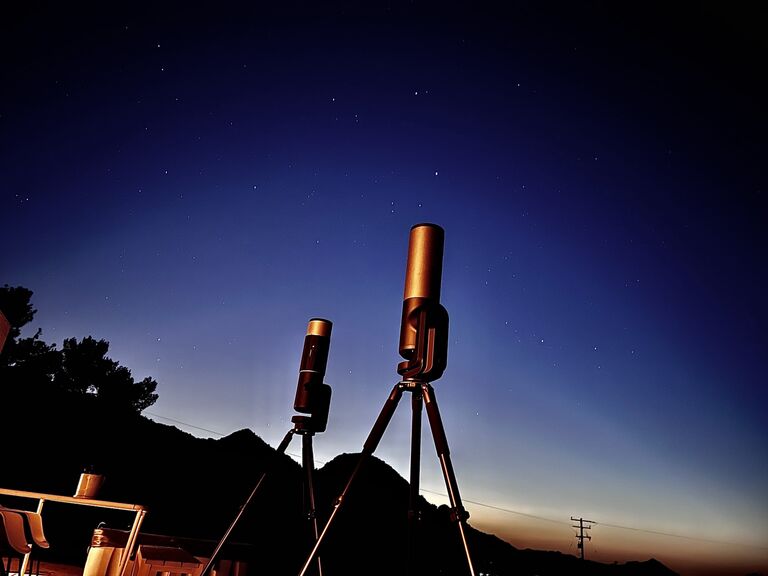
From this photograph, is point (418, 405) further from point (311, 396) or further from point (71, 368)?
point (71, 368)

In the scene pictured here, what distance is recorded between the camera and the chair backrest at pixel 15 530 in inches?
106

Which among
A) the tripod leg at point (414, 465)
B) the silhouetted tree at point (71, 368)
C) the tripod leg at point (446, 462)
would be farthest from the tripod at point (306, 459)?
the silhouetted tree at point (71, 368)

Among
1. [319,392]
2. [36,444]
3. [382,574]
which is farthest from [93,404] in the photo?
[319,392]

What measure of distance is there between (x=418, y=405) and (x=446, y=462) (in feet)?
1.13

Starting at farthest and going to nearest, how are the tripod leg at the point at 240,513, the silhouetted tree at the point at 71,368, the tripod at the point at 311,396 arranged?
the silhouetted tree at the point at 71,368 < the tripod at the point at 311,396 < the tripod leg at the point at 240,513

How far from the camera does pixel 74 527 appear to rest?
10.8 meters

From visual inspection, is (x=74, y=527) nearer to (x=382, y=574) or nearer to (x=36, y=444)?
(x=36, y=444)

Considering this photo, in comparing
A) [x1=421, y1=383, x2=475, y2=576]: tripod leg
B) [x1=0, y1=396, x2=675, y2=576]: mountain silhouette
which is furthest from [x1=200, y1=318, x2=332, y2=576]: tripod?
[x1=0, y1=396, x2=675, y2=576]: mountain silhouette

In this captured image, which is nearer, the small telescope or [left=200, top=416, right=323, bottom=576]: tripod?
[left=200, top=416, right=323, bottom=576]: tripod

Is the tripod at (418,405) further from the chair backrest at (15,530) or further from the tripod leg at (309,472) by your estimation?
the chair backrest at (15,530)

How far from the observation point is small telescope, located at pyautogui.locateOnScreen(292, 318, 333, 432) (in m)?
3.36

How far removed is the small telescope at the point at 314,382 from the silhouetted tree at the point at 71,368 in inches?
678

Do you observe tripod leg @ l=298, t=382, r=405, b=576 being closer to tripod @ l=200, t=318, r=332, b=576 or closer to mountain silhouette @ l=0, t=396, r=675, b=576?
tripod @ l=200, t=318, r=332, b=576

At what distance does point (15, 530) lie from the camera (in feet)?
9.15
